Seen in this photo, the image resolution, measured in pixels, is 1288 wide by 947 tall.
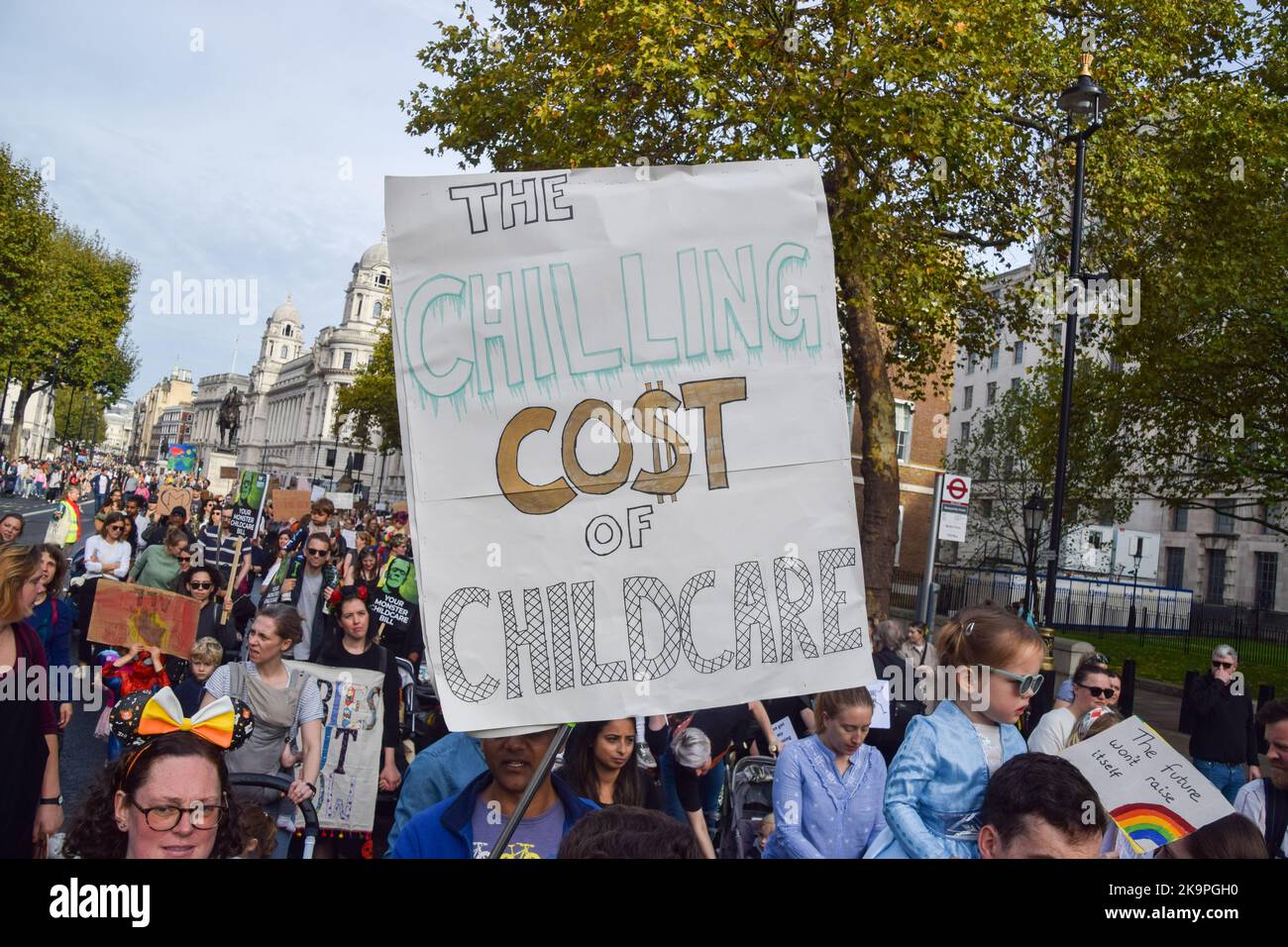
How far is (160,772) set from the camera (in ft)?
8.27

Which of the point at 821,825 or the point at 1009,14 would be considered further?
the point at 1009,14

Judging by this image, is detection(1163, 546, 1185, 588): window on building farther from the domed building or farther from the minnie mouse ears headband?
the domed building

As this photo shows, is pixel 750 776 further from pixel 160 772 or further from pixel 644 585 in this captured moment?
pixel 160 772

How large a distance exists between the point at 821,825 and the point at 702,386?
1.69 meters

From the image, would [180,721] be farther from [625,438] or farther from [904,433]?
[904,433]

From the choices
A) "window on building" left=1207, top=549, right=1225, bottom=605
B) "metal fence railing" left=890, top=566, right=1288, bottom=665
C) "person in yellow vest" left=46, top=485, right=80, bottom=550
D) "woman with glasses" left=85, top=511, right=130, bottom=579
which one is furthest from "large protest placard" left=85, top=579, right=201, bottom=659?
"window on building" left=1207, top=549, right=1225, bottom=605

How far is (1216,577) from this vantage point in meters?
45.4

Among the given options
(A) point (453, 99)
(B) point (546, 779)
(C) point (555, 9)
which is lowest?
(B) point (546, 779)

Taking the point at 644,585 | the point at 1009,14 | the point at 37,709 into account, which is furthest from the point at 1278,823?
the point at 1009,14

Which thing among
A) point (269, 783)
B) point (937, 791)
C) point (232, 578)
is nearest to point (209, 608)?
point (269, 783)

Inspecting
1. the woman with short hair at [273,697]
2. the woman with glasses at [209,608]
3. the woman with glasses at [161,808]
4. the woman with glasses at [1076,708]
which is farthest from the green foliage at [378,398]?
the woman with glasses at [161,808]

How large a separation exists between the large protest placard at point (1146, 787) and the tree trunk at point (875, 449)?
12855mm
